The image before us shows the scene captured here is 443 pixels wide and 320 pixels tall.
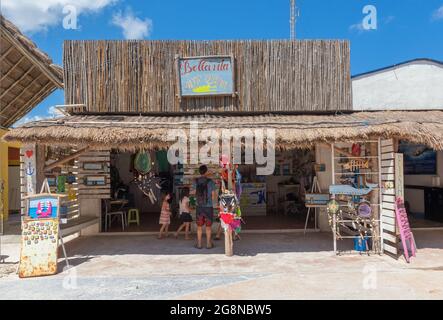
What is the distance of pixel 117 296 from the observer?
505 centimetres

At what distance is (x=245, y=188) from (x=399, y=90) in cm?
555

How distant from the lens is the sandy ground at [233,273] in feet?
16.8

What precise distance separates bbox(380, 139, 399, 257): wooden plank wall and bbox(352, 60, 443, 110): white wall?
9.66ft

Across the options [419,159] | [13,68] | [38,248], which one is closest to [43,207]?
[38,248]

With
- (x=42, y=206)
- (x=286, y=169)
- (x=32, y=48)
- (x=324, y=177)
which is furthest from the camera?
(x=286, y=169)

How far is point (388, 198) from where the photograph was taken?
23.5 feet

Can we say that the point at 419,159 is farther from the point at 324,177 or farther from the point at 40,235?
the point at 40,235

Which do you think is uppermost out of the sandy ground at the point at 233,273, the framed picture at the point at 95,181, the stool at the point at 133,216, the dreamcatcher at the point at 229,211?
the framed picture at the point at 95,181

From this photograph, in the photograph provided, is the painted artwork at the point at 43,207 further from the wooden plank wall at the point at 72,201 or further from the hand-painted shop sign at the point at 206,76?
the hand-painted shop sign at the point at 206,76

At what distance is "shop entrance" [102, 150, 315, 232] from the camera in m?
10.4

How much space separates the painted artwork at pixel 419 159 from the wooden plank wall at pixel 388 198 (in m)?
4.58

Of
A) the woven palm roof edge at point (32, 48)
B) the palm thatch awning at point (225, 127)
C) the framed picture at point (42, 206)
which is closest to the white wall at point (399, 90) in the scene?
the palm thatch awning at point (225, 127)

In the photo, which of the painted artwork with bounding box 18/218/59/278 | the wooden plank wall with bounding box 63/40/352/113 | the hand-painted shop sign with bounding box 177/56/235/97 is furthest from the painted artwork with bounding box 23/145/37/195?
the hand-painted shop sign with bounding box 177/56/235/97
